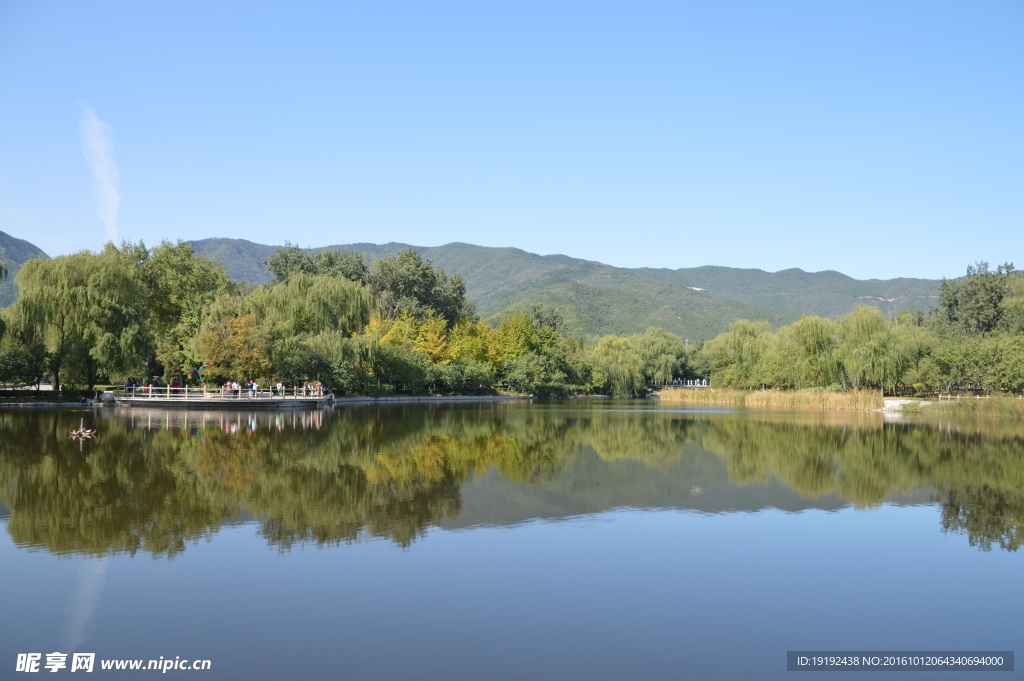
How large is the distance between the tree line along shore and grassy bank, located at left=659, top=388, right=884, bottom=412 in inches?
7.6

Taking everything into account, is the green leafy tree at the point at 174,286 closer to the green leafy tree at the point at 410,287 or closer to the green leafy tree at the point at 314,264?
the green leafy tree at the point at 314,264

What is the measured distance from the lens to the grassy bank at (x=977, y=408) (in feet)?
147

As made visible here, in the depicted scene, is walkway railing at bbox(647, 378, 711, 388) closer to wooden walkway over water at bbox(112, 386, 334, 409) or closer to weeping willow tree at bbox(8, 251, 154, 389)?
wooden walkway over water at bbox(112, 386, 334, 409)

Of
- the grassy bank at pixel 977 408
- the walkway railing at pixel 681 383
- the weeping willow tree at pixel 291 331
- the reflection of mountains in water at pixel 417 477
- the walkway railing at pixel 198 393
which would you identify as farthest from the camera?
the walkway railing at pixel 681 383

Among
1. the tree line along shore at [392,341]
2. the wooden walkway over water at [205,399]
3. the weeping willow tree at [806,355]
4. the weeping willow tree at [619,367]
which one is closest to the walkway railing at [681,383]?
the tree line along shore at [392,341]

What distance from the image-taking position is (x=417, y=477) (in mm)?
15984

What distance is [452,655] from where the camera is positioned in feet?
21.5

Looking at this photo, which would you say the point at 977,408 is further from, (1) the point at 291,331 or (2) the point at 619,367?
(1) the point at 291,331

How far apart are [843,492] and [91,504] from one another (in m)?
14.1

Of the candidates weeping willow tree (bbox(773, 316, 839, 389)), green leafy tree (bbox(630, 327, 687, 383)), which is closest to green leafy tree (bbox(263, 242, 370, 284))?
green leafy tree (bbox(630, 327, 687, 383))

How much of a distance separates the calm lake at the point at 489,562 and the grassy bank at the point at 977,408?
2945 centimetres

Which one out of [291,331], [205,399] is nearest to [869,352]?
[291,331]

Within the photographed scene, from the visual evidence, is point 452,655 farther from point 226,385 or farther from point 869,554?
point 226,385

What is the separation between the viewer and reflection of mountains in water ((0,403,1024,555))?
37.7ft
